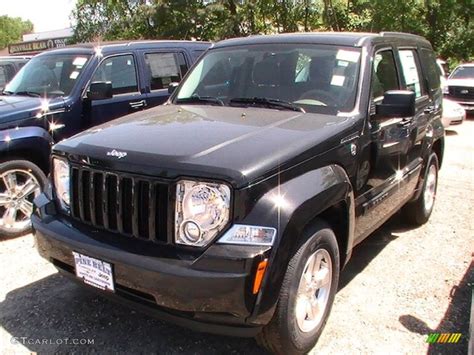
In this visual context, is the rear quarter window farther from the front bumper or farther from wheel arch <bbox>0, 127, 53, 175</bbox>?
wheel arch <bbox>0, 127, 53, 175</bbox>

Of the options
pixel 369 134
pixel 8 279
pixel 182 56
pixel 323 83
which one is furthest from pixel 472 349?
pixel 182 56

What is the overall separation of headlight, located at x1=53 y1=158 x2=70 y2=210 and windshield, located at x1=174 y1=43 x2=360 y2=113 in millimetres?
1295

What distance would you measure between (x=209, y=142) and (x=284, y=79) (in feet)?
3.93

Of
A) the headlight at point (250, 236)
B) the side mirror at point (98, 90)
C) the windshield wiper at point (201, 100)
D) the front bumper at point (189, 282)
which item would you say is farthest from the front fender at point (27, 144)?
the headlight at point (250, 236)

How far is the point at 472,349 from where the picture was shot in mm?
2576

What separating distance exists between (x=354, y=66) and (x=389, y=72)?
0.67 m

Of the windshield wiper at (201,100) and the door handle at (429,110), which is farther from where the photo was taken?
the door handle at (429,110)

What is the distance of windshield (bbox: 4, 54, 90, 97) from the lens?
18.6 feet

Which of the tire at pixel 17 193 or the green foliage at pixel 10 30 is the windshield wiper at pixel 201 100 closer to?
the tire at pixel 17 193

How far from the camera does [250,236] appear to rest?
8.08 feet

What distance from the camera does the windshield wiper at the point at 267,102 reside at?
3562mm

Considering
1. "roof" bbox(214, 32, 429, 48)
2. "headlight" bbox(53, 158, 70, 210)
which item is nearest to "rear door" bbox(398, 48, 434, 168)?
"roof" bbox(214, 32, 429, 48)

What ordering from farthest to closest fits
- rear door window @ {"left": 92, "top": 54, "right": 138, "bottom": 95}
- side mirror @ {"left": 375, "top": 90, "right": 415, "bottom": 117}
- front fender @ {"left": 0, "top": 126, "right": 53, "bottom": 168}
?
rear door window @ {"left": 92, "top": 54, "right": 138, "bottom": 95} → front fender @ {"left": 0, "top": 126, "right": 53, "bottom": 168} → side mirror @ {"left": 375, "top": 90, "right": 415, "bottom": 117}

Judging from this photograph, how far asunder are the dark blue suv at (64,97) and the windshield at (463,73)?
1180 centimetres
